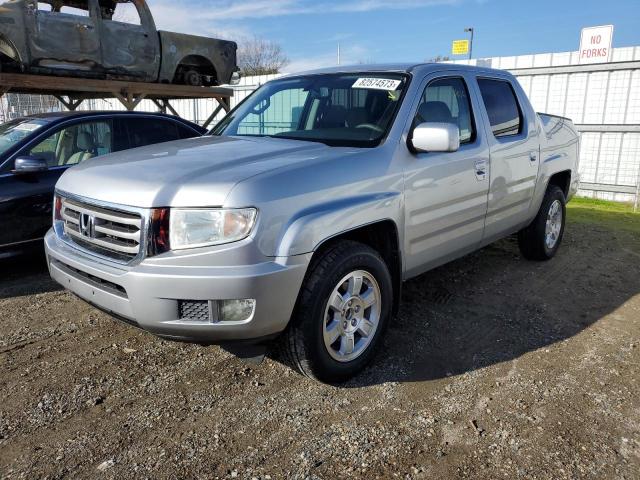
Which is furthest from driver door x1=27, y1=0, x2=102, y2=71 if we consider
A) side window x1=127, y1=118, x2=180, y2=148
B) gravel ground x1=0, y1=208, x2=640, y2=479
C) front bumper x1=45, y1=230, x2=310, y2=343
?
front bumper x1=45, y1=230, x2=310, y2=343

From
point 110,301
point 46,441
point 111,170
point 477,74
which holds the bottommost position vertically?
point 46,441

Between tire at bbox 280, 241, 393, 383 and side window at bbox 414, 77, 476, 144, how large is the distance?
1.14 meters

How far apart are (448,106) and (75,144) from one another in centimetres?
375

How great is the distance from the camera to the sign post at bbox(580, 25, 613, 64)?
9836mm

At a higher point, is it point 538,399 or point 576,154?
point 576,154

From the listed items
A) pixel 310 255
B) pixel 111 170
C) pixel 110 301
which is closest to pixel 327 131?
pixel 310 255

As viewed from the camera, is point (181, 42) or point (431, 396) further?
point (181, 42)

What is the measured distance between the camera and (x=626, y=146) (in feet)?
33.0

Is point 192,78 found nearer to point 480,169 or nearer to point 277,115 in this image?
point 277,115

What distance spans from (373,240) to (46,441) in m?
2.12

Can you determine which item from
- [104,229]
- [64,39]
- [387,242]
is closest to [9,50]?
[64,39]

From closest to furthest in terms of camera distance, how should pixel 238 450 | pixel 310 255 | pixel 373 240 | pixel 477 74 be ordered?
1. pixel 238 450
2. pixel 310 255
3. pixel 373 240
4. pixel 477 74

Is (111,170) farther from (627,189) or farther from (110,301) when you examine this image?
(627,189)

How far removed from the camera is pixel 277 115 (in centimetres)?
402
